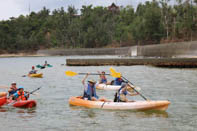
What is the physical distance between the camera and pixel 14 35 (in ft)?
594

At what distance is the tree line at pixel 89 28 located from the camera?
117 m

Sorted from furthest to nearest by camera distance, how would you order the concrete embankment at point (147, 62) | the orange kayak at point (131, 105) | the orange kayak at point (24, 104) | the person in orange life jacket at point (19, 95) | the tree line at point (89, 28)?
1. the tree line at point (89, 28)
2. the concrete embankment at point (147, 62)
3. the person in orange life jacket at point (19, 95)
4. the orange kayak at point (24, 104)
5. the orange kayak at point (131, 105)

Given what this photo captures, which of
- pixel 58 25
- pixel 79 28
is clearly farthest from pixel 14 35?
pixel 79 28

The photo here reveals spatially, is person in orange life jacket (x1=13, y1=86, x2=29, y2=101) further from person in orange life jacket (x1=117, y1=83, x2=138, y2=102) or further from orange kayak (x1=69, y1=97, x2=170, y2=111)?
person in orange life jacket (x1=117, y1=83, x2=138, y2=102)

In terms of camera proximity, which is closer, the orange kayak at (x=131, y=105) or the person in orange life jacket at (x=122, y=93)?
the orange kayak at (x=131, y=105)

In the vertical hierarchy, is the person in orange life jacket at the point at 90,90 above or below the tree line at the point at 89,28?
below

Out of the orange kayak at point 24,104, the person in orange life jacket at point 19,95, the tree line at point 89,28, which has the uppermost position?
the tree line at point 89,28

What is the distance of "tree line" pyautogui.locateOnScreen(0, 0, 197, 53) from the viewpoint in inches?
4591

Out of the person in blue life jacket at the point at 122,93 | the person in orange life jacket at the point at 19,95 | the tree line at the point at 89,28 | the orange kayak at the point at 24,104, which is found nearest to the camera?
the person in blue life jacket at the point at 122,93

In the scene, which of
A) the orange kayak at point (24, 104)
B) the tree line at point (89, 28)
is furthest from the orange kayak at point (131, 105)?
the tree line at point (89, 28)

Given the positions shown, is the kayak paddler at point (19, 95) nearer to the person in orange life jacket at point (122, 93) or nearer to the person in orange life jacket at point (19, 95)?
the person in orange life jacket at point (19, 95)

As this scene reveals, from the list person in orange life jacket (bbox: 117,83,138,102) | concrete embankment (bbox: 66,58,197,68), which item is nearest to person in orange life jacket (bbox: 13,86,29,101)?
person in orange life jacket (bbox: 117,83,138,102)

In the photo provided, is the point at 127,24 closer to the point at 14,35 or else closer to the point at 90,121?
the point at 14,35

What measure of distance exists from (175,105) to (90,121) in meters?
6.60
